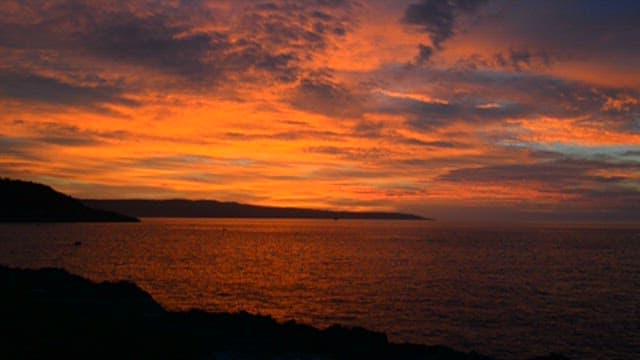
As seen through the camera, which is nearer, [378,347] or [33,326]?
[33,326]

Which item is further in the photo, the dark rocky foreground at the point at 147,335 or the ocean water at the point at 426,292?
the ocean water at the point at 426,292

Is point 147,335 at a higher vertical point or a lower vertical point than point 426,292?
higher

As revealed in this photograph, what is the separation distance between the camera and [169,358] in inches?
808

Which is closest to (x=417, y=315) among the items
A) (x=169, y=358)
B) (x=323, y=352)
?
(x=323, y=352)

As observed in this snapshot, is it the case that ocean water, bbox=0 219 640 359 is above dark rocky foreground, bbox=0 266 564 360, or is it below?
below

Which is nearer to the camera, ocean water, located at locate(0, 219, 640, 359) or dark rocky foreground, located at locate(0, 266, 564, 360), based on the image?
dark rocky foreground, located at locate(0, 266, 564, 360)

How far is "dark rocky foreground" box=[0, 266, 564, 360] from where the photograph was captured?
20.9m

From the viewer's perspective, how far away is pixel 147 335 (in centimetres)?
2359

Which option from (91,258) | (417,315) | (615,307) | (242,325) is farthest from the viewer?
(91,258)

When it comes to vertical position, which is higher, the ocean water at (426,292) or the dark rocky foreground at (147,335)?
the dark rocky foreground at (147,335)

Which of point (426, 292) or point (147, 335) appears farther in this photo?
point (426, 292)

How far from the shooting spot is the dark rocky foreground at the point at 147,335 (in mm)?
20922

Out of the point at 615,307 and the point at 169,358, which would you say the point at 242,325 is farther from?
the point at 615,307

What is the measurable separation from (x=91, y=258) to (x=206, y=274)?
3109 centimetres
